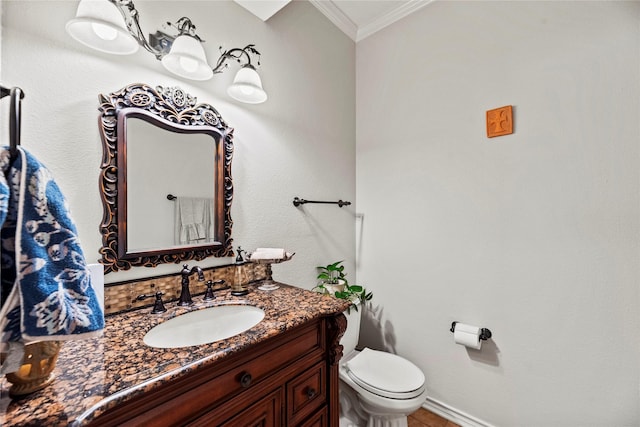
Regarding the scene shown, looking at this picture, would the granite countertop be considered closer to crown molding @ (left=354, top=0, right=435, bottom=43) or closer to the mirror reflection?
the mirror reflection

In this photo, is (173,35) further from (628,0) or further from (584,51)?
(628,0)

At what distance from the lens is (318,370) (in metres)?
1.07

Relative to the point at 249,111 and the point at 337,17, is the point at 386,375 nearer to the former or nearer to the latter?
the point at 249,111

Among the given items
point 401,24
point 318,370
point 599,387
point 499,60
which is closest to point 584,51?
point 499,60

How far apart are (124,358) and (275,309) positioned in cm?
49

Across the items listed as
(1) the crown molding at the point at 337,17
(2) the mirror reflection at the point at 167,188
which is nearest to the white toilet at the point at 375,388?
(2) the mirror reflection at the point at 167,188

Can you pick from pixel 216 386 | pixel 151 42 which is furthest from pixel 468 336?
pixel 151 42

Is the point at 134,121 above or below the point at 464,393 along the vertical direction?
above

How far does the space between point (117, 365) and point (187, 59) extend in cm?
107

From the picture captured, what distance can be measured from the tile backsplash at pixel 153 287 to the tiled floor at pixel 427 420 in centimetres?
132

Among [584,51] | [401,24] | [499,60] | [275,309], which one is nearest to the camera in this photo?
[275,309]

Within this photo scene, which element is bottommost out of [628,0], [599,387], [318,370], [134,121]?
[599,387]

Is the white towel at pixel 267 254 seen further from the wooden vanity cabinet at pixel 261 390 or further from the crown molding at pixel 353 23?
the crown molding at pixel 353 23

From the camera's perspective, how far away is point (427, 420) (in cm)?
169
